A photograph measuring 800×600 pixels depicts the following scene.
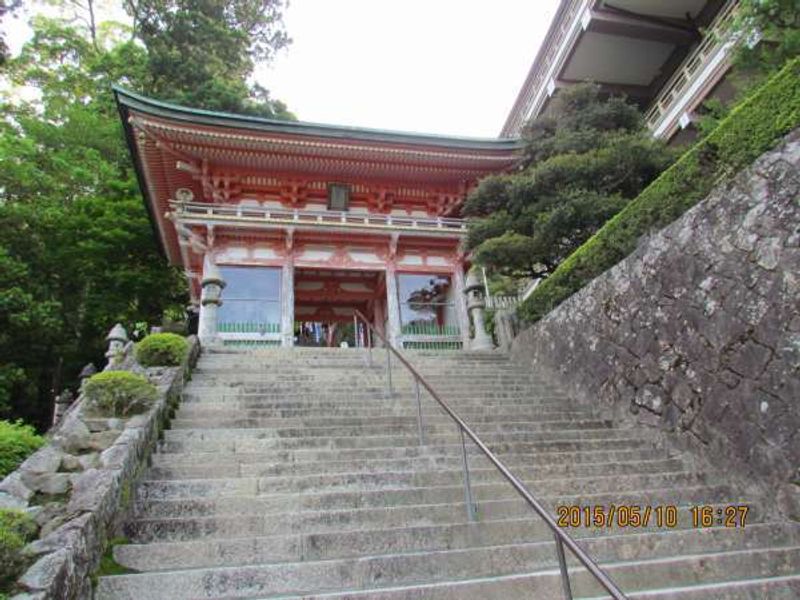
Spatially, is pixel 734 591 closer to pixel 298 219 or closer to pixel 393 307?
pixel 393 307

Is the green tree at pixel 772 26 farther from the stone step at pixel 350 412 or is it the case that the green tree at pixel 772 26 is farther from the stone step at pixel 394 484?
the stone step at pixel 350 412

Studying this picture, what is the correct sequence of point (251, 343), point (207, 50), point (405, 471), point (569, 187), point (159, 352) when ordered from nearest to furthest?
point (405, 471)
point (159, 352)
point (569, 187)
point (251, 343)
point (207, 50)

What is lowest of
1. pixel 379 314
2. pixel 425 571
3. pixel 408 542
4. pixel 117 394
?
pixel 425 571

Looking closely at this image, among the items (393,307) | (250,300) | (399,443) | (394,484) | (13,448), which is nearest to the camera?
(394,484)

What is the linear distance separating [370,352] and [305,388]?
2.03 meters

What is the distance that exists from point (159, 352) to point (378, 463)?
3.41 m

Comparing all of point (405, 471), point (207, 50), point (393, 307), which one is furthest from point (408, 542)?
point (207, 50)

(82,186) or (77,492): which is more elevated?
(82,186)

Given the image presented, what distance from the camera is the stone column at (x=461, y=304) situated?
39.7ft

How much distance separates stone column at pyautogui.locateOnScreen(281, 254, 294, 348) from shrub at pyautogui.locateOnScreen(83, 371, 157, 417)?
6.49 m

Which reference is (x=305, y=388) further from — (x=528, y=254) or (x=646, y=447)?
(x=528, y=254)

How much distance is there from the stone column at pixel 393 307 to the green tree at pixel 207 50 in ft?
Answer: 35.6

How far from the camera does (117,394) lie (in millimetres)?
4453

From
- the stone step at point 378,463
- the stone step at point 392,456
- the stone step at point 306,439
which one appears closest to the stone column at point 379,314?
the stone step at point 306,439
